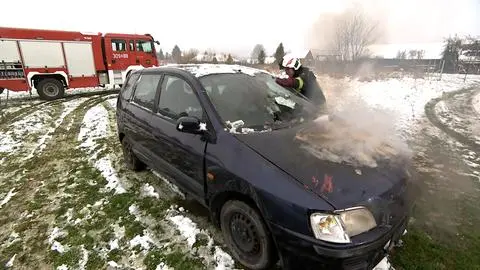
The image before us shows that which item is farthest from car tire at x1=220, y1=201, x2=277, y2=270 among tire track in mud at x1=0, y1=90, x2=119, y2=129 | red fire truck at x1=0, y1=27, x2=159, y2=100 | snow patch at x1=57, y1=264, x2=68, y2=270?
red fire truck at x1=0, y1=27, x2=159, y2=100

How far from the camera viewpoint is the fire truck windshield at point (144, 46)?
15008 mm

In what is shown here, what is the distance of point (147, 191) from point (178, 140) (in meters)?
1.38

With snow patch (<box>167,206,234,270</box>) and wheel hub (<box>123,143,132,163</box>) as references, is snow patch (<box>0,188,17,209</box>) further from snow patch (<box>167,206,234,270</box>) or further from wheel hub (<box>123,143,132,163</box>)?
snow patch (<box>167,206,234,270</box>)

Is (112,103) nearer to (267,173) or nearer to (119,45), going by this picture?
(119,45)

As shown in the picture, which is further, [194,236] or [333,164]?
[194,236]

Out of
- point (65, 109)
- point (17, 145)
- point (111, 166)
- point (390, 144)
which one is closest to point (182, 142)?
point (390, 144)

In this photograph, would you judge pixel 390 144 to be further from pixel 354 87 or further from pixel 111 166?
pixel 354 87

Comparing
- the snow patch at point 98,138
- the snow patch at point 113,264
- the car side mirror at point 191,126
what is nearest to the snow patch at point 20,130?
Answer: the snow patch at point 98,138

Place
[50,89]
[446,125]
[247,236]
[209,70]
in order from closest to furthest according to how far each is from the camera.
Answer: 1. [247,236]
2. [209,70]
3. [446,125]
4. [50,89]

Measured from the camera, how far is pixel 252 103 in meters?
3.18

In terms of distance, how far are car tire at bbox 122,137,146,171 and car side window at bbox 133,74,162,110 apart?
79 centimetres

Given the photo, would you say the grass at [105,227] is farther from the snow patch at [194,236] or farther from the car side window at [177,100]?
the car side window at [177,100]

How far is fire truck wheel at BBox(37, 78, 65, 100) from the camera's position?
12.8 m

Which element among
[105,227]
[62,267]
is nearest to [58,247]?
[62,267]
